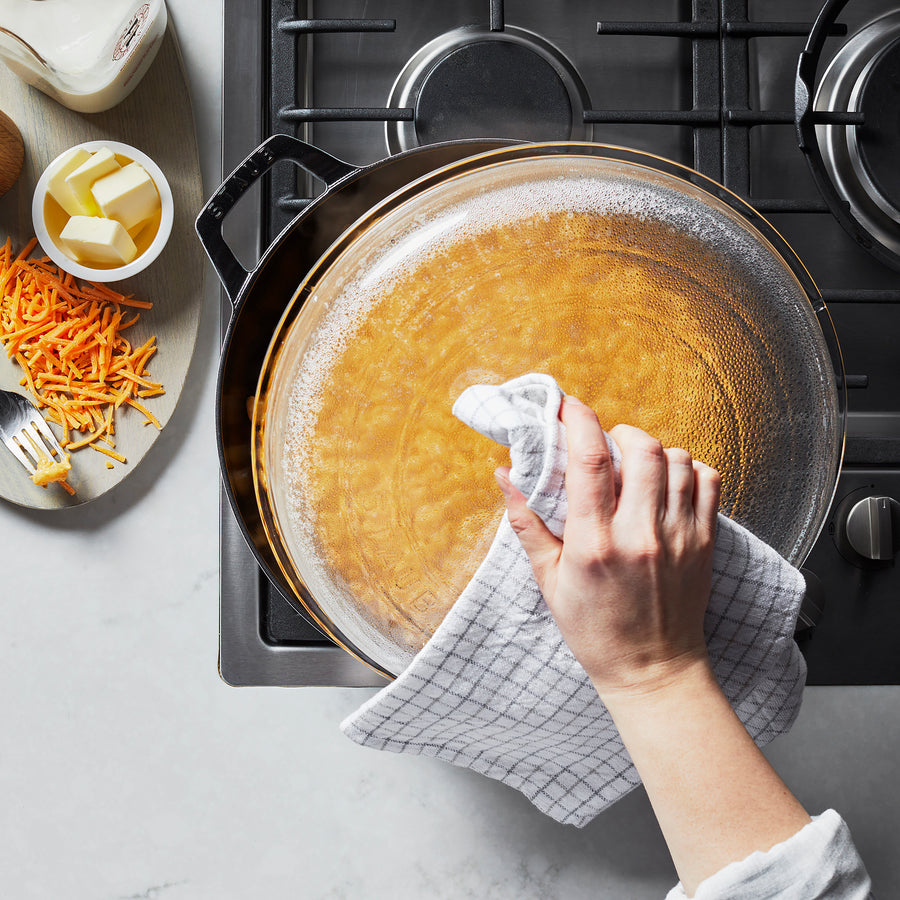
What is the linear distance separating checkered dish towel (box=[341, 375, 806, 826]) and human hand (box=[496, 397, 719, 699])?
0.01m

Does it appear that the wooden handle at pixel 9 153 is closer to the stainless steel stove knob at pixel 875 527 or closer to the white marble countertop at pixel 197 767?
the white marble countertop at pixel 197 767

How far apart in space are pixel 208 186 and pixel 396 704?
0.46 m

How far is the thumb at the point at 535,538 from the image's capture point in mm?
316

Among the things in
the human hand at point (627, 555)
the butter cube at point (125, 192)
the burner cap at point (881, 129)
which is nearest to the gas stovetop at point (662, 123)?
the burner cap at point (881, 129)

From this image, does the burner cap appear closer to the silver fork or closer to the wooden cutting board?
the wooden cutting board

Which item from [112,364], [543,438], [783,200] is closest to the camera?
[543,438]

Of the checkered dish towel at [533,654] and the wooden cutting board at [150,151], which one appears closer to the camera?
the checkered dish towel at [533,654]

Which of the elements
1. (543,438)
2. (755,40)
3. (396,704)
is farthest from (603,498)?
(755,40)

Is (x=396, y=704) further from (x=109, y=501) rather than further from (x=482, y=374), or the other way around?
(x=109, y=501)

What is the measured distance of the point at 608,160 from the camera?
1.27 feet

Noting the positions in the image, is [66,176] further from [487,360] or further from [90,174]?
[487,360]

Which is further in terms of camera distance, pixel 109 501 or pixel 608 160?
pixel 109 501

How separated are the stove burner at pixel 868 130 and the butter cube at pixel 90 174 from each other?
0.50 metres

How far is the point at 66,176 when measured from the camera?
1.91 ft
